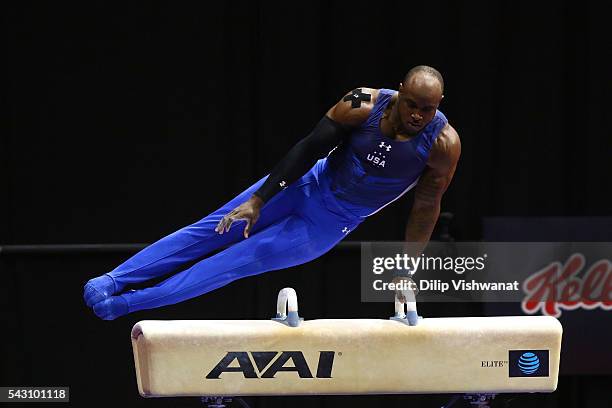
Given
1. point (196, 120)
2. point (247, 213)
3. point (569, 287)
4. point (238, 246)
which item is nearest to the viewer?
point (247, 213)

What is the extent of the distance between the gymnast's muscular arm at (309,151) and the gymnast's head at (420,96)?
0.77 feet

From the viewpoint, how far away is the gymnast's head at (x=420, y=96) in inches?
155

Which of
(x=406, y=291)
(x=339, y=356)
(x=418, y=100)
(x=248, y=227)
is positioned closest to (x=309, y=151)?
(x=248, y=227)

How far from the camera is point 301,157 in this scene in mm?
4164

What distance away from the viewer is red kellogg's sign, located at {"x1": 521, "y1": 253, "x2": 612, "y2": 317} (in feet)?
19.9

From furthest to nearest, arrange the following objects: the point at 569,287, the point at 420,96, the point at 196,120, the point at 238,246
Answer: the point at 196,120 < the point at 569,287 < the point at 238,246 < the point at 420,96

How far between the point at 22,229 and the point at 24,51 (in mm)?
1209

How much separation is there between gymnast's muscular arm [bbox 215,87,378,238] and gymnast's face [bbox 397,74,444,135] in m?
→ 0.22

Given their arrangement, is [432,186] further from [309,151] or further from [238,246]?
[238,246]

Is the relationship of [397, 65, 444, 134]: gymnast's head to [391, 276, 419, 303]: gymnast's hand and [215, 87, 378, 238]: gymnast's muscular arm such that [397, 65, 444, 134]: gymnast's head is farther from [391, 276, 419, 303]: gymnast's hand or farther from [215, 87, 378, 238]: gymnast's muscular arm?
[391, 276, 419, 303]: gymnast's hand

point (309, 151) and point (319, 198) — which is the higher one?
point (309, 151)

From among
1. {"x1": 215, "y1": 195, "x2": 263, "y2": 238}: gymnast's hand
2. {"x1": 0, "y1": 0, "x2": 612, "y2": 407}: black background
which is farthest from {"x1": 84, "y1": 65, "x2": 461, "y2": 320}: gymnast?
{"x1": 0, "y1": 0, "x2": 612, "y2": 407}: black background

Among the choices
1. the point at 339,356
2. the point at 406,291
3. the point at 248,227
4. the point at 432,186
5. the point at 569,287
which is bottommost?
the point at 569,287

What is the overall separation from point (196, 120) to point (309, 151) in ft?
7.18
